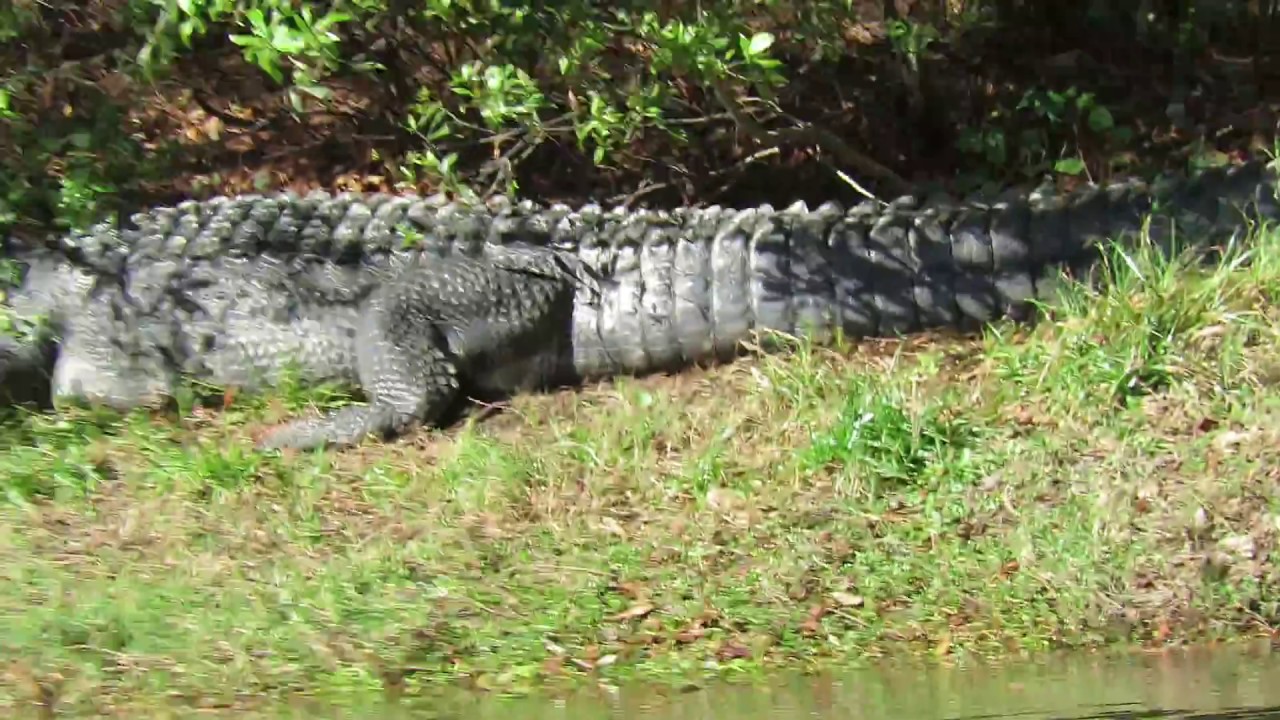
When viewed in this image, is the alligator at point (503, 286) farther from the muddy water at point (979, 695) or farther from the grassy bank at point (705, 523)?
the muddy water at point (979, 695)

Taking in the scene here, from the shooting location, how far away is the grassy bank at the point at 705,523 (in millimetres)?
3451

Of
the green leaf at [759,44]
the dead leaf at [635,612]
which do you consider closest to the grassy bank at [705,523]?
the dead leaf at [635,612]

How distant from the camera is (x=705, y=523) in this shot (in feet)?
13.2

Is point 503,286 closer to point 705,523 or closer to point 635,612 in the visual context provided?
point 705,523

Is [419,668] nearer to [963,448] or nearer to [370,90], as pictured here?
[963,448]

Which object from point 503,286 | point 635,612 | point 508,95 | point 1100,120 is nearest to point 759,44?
point 508,95

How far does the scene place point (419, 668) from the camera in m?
3.40

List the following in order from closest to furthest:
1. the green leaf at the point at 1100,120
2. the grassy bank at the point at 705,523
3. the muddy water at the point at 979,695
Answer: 1. the muddy water at the point at 979,695
2. the grassy bank at the point at 705,523
3. the green leaf at the point at 1100,120

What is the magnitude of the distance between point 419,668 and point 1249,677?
197 cm

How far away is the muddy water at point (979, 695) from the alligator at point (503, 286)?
1.96m

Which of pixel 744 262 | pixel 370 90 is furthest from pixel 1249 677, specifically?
pixel 370 90

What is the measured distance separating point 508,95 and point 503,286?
2.81ft

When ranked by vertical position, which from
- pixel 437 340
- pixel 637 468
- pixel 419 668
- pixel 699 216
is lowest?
pixel 419 668

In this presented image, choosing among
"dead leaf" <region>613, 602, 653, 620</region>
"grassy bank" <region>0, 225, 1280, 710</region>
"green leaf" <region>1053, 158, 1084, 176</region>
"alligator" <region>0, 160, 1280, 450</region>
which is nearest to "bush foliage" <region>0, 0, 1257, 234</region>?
"green leaf" <region>1053, 158, 1084, 176</region>
